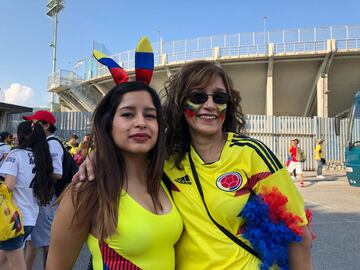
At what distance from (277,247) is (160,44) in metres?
28.8

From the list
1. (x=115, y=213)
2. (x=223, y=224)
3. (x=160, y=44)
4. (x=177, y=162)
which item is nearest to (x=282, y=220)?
(x=223, y=224)

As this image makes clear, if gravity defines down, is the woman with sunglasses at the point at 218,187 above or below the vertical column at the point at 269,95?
below

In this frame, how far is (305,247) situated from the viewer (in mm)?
1717

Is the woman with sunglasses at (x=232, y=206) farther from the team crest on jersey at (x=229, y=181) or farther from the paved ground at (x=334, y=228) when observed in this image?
the paved ground at (x=334, y=228)

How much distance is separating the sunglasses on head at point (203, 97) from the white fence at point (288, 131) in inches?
730

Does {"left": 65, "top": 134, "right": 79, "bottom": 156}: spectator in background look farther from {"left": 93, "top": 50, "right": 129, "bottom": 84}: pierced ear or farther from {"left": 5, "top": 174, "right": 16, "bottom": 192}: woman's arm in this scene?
{"left": 93, "top": 50, "right": 129, "bottom": 84}: pierced ear

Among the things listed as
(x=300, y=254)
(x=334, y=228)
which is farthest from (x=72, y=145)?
(x=300, y=254)

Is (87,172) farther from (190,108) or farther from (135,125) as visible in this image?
(190,108)

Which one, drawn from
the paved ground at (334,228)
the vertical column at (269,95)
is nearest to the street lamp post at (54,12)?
the vertical column at (269,95)

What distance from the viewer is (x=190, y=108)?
197 cm

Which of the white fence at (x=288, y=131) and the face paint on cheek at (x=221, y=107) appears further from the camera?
the white fence at (x=288, y=131)

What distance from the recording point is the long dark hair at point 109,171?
1.58m

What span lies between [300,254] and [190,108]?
969 millimetres

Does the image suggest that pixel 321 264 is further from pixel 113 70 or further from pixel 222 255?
pixel 113 70
